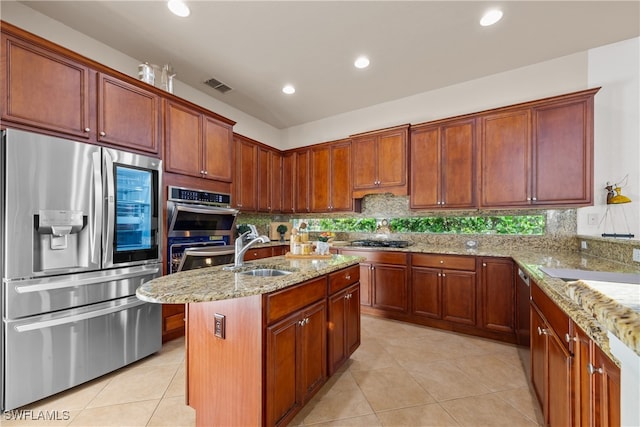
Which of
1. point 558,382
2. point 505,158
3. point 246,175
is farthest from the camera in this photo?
point 246,175

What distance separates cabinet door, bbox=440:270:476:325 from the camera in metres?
2.96

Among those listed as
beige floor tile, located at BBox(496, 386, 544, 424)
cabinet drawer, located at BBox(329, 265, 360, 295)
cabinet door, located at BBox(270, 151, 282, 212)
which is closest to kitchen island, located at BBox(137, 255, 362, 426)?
cabinet drawer, located at BBox(329, 265, 360, 295)

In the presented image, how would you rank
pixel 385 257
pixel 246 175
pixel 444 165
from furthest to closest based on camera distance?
pixel 246 175 → pixel 385 257 → pixel 444 165

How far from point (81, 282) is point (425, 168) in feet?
12.2

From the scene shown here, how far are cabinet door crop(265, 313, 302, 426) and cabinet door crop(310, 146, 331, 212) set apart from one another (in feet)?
9.52

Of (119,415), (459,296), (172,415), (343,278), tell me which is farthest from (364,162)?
(119,415)

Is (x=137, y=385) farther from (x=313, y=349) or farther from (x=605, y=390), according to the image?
(x=605, y=390)

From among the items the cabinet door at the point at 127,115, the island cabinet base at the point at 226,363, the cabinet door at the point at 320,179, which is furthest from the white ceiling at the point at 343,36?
the island cabinet base at the point at 226,363

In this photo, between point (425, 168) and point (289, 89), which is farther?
point (289, 89)

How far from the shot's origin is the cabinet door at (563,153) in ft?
8.67

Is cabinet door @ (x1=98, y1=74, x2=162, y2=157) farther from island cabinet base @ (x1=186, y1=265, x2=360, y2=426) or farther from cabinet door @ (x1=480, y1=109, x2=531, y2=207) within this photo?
cabinet door @ (x1=480, y1=109, x2=531, y2=207)

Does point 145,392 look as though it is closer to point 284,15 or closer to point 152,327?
point 152,327

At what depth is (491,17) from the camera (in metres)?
2.36

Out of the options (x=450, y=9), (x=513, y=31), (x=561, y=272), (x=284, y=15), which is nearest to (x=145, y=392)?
(x=561, y=272)
